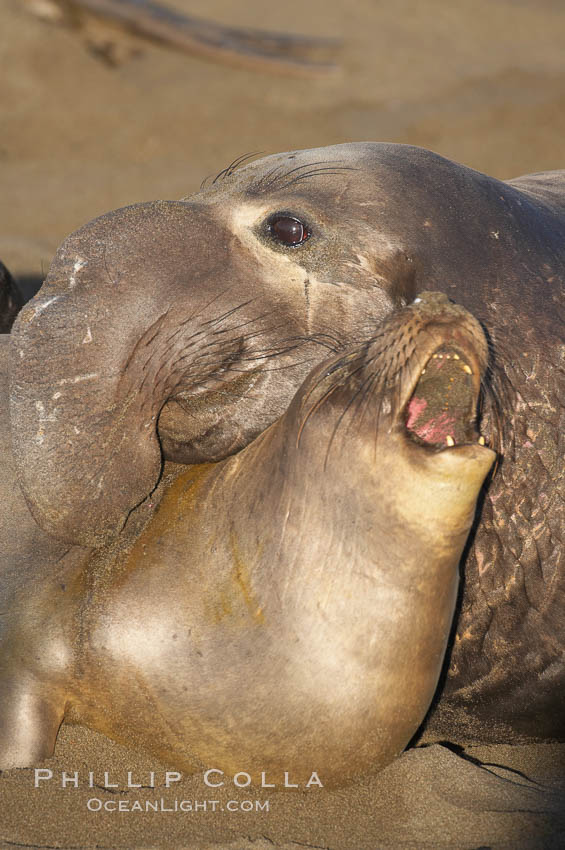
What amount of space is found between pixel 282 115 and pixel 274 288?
6847mm

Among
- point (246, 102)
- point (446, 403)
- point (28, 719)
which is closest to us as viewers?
point (446, 403)

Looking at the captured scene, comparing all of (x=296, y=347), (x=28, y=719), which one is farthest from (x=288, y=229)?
(x=28, y=719)

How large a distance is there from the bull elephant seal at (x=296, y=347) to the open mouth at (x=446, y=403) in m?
0.62

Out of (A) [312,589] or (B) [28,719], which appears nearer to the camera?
(A) [312,589]

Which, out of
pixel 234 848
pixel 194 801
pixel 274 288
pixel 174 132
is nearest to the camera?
pixel 234 848

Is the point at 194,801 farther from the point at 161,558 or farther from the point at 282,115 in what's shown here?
the point at 282,115

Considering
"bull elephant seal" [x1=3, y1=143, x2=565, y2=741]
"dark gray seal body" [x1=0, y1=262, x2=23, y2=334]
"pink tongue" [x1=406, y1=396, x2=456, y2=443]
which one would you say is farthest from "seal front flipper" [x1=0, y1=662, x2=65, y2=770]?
"dark gray seal body" [x1=0, y1=262, x2=23, y2=334]

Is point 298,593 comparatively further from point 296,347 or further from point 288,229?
point 288,229

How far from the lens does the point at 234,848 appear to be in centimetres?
274

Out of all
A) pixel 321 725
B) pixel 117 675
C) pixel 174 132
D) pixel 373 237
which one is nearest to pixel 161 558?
pixel 117 675

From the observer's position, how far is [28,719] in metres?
3.15

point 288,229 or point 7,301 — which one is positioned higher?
point 288,229

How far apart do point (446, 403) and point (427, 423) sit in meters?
0.07

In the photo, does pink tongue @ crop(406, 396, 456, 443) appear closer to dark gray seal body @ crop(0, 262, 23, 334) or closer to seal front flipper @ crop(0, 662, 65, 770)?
seal front flipper @ crop(0, 662, 65, 770)
